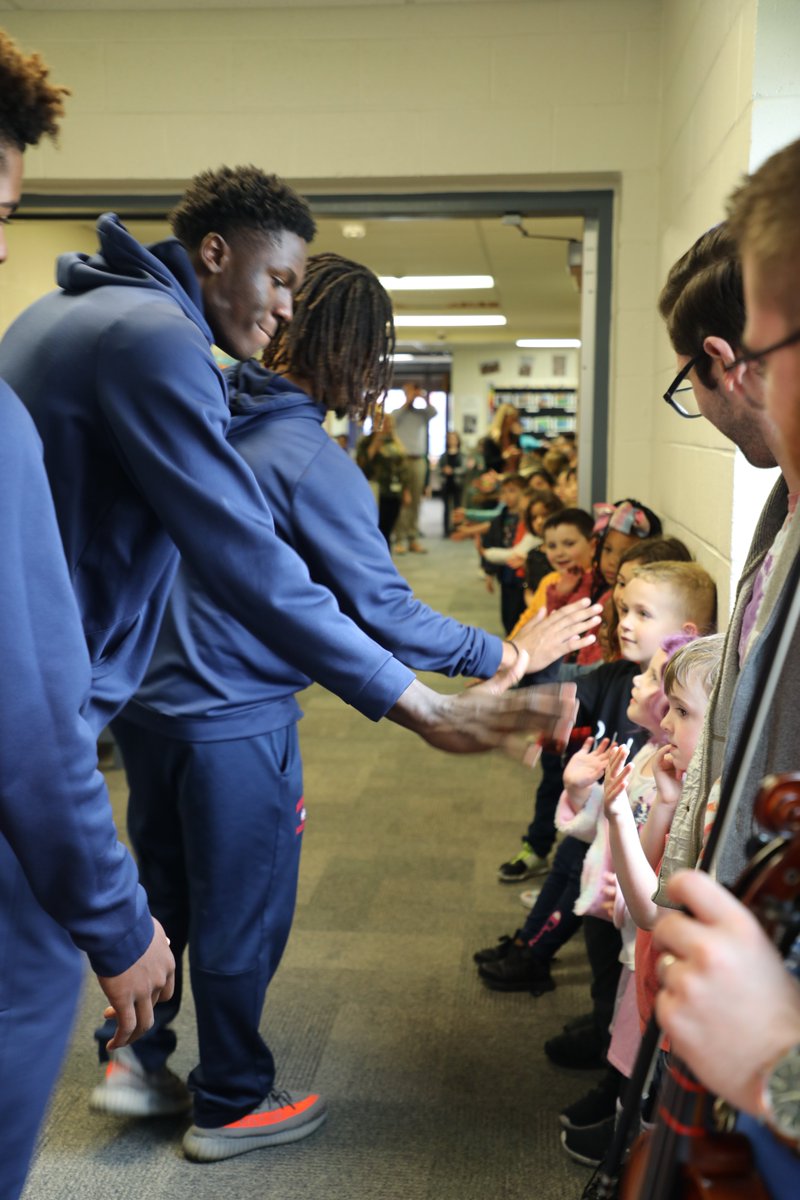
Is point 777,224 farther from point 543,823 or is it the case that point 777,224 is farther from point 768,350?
point 543,823

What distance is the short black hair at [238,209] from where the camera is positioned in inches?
70.4

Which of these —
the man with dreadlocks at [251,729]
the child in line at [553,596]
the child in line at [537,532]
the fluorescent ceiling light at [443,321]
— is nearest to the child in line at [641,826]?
the man with dreadlocks at [251,729]

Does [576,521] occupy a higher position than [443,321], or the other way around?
[443,321]

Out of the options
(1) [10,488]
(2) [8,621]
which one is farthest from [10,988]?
(1) [10,488]

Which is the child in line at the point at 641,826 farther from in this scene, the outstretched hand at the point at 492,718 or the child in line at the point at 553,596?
the child in line at the point at 553,596

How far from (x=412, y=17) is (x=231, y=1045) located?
3.28m

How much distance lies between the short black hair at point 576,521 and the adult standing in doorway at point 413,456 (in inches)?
324

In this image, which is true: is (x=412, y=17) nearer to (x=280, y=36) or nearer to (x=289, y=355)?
(x=280, y=36)

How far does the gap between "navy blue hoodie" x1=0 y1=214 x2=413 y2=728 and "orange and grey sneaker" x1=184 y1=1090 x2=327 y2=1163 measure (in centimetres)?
106

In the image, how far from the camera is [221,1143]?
1.98 metres

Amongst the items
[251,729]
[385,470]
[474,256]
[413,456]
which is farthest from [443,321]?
[251,729]

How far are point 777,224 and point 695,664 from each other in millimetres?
1017

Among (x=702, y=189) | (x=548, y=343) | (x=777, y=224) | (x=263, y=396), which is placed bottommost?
(x=263, y=396)

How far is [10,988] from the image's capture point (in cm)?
101
